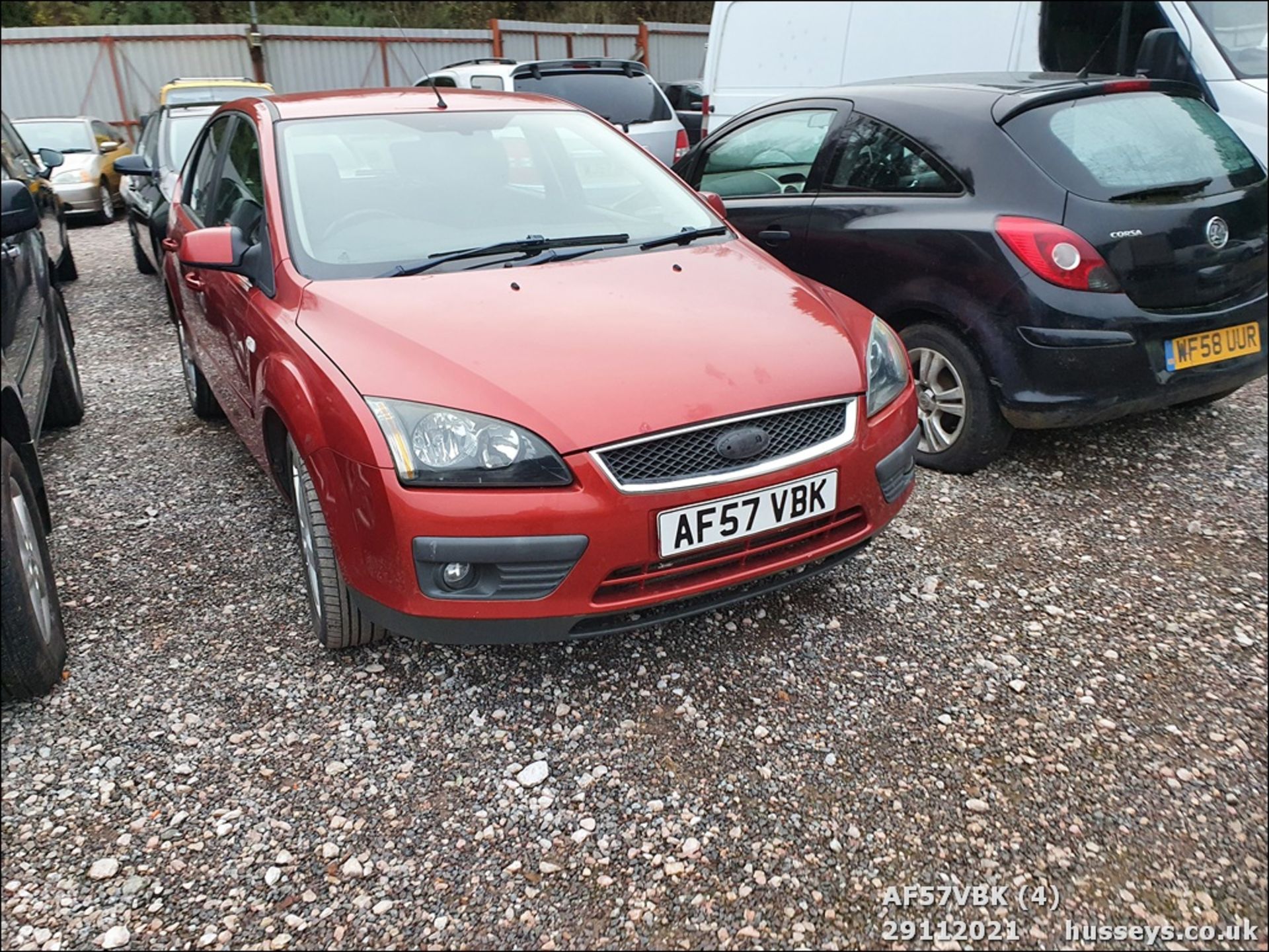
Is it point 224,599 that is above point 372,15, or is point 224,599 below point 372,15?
below

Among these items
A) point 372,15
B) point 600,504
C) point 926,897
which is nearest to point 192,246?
point 600,504

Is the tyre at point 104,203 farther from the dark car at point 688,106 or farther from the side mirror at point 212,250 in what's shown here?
the side mirror at point 212,250

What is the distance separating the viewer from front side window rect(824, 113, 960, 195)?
3924mm

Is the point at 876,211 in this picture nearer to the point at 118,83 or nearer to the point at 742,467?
the point at 742,467

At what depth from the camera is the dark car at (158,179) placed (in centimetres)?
703

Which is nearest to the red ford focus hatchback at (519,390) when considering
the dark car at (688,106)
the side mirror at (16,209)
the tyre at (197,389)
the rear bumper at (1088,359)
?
the side mirror at (16,209)

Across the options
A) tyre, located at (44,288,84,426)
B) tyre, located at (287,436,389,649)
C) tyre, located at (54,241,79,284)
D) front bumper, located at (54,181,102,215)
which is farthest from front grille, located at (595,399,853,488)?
front bumper, located at (54,181,102,215)

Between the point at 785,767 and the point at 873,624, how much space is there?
28.7 inches

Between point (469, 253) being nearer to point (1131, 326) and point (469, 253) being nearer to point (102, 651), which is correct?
point (102, 651)

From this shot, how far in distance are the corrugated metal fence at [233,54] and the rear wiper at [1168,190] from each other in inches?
603

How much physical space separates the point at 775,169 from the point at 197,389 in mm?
3028

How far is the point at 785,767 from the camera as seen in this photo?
2.33 meters

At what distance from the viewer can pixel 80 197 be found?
11.5 m

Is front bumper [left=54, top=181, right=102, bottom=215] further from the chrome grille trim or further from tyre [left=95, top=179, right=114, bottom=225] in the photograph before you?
the chrome grille trim
